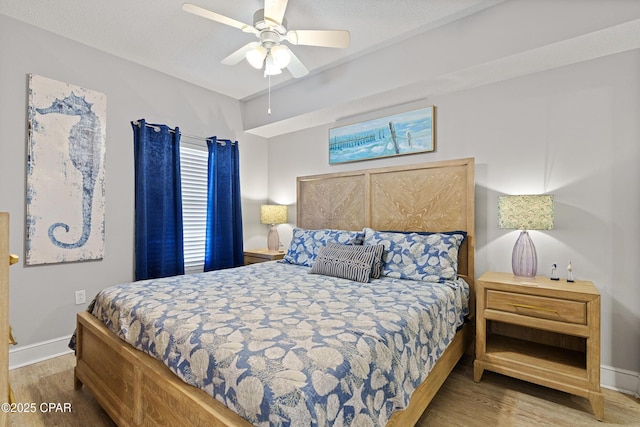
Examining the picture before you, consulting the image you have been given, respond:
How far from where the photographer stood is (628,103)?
2133 millimetres

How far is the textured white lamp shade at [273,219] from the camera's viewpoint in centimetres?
397

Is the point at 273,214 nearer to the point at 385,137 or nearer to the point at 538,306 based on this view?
the point at 385,137

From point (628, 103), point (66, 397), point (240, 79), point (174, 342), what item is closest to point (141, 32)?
point (240, 79)

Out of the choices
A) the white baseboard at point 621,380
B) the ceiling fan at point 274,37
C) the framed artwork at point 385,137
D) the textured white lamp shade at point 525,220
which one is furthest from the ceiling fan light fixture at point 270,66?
the white baseboard at point 621,380

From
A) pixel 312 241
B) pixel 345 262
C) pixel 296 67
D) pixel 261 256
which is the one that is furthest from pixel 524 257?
pixel 261 256

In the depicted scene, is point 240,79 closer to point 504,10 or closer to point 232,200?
point 232,200

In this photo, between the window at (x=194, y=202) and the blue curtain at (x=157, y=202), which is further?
the window at (x=194, y=202)

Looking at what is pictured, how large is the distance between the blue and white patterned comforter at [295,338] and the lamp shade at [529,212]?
2.15ft

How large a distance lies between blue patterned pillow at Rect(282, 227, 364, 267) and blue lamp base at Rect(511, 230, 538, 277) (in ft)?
4.08

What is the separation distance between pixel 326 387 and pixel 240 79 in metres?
3.42

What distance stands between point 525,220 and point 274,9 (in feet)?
7.33

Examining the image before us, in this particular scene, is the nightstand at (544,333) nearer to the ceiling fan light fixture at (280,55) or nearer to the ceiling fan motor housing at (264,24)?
the ceiling fan light fixture at (280,55)

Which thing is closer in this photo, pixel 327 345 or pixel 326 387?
pixel 326 387

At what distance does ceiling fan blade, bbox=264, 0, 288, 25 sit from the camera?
1.89m
